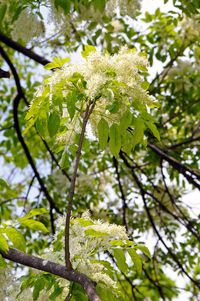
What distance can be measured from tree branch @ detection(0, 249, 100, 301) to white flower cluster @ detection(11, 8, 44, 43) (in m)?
1.63

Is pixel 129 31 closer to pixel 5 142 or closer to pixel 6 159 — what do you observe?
pixel 5 142

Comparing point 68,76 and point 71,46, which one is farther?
point 71,46

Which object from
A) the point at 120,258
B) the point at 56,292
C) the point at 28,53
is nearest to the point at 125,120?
the point at 120,258

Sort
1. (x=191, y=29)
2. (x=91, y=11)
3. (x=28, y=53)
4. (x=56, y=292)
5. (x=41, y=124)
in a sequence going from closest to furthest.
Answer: (x=56, y=292) < (x=41, y=124) < (x=28, y=53) < (x=91, y=11) < (x=191, y=29)

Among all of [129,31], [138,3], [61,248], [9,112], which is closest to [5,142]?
[9,112]

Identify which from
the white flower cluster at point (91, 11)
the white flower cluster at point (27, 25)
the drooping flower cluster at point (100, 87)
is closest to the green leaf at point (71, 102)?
the drooping flower cluster at point (100, 87)

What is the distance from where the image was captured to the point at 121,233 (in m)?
1.85

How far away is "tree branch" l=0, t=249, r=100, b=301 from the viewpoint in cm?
167

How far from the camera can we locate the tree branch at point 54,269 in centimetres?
167

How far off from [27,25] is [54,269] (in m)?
1.82

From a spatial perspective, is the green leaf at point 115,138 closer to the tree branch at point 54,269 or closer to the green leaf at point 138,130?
the green leaf at point 138,130

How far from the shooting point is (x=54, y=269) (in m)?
1.75

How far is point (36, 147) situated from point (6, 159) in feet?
2.06

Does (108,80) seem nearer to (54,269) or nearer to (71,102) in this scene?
(71,102)
